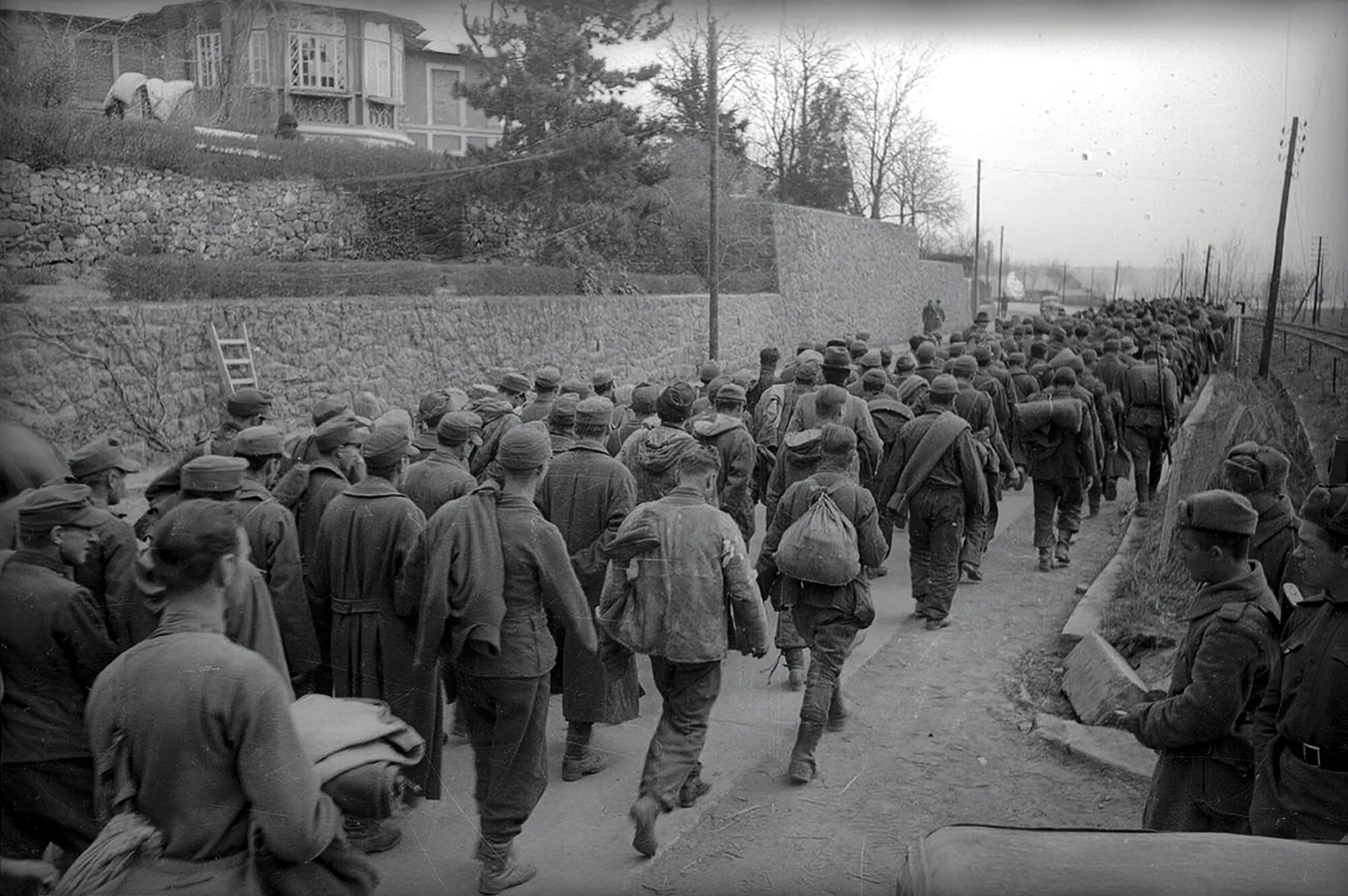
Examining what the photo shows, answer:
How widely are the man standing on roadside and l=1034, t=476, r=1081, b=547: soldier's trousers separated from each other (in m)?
5.77

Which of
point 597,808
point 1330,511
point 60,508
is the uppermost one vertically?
point 1330,511

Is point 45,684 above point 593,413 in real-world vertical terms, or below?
below

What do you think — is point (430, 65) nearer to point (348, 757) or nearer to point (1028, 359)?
point (1028, 359)

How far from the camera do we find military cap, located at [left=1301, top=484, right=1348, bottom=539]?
3148 millimetres

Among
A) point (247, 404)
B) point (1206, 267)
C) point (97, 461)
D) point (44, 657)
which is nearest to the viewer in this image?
point (44, 657)

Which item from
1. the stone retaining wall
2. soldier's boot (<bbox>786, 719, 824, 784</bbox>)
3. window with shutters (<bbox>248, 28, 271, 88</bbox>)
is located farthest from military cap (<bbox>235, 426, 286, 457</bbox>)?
window with shutters (<bbox>248, 28, 271, 88</bbox>)

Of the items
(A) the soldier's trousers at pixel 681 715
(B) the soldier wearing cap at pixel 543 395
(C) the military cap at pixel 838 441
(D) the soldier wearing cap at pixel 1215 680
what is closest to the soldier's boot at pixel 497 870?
(A) the soldier's trousers at pixel 681 715

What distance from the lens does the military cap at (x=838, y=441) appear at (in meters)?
5.73

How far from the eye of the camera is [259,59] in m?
17.0

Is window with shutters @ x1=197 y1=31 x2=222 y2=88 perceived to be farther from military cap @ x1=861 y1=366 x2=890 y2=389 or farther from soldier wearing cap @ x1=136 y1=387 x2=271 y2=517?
A: soldier wearing cap @ x1=136 y1=387 x2=271 y2=517

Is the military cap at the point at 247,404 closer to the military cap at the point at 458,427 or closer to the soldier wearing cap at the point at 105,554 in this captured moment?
the military cap at the point at 458,427

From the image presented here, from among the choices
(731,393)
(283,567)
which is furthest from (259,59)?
(283,567)

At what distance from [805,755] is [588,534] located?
5.37 ft

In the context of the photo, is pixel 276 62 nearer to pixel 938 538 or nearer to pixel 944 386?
pixel 944 386
